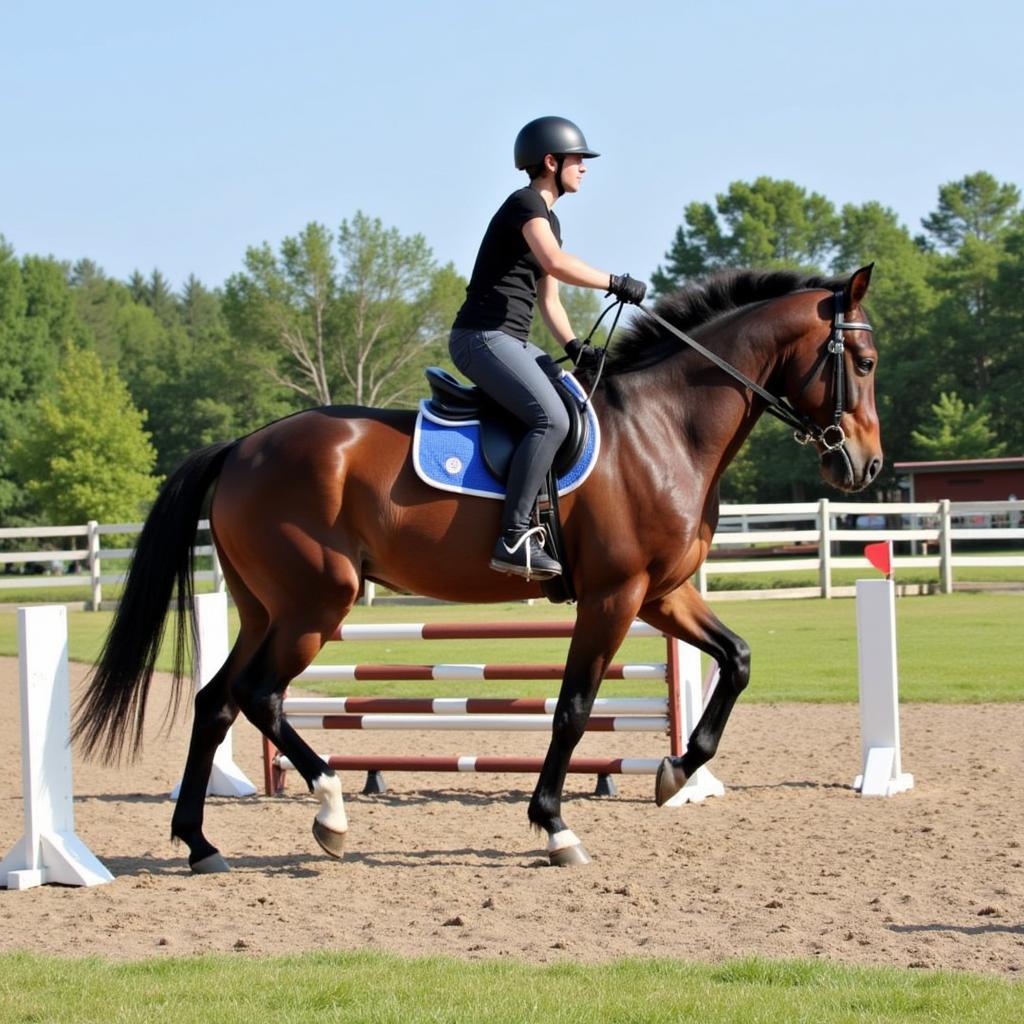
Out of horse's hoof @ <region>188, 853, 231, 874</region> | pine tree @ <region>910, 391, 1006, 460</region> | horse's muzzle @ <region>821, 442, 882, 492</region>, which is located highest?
pine tree @ <region>910, 391, 1006, 460</region>

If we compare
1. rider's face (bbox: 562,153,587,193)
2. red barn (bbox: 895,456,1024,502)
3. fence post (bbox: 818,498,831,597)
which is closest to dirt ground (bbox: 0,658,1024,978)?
rider's face (bbox: 562,153,587,193)

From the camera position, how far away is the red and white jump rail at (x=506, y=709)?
8273 mm

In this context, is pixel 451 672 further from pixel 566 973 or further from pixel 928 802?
pixel 566 973

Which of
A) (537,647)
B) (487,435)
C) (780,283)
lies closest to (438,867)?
(487,435)

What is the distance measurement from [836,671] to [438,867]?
9.21 meters

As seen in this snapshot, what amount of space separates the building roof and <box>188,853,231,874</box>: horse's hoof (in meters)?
49.4

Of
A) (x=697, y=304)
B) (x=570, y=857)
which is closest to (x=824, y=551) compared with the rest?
(x=697, y=304)

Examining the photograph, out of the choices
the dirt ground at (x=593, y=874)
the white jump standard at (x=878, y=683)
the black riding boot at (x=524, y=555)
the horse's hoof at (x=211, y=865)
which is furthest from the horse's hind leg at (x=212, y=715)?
the white jump standard at (x=878, y=683)

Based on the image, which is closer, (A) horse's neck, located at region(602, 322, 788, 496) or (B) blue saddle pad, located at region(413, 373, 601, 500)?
(B) blue saddle pad, located at region(413, 373, 601, 500)

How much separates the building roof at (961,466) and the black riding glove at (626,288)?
48584 millimetres

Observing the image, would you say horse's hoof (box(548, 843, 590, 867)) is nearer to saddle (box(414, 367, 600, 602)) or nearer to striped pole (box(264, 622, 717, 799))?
saddle (box(414, 367, 600, 602))

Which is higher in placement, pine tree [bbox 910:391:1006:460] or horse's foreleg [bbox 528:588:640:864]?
pine tree [bbox 910:391:1006:460]

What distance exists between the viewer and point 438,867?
6.62 meters

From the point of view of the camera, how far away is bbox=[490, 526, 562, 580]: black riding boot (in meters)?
6.43
